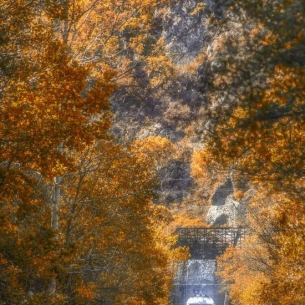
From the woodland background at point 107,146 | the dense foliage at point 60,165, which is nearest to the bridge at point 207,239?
the woodland background at point 107,146

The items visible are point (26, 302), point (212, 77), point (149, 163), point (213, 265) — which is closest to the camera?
point (212, 77)

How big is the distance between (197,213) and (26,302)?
64.7m

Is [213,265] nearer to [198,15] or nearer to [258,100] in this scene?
[198,15]

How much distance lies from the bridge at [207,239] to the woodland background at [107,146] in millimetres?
23998

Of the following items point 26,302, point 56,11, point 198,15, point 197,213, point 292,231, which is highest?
point 198,15

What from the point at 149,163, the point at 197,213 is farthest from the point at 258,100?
the point at 197,213

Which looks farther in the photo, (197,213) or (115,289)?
(197,213)

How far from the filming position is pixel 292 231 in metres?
23.7

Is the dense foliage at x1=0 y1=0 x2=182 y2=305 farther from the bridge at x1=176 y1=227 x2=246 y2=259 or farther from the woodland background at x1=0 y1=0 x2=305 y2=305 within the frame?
the bridge at x1=176 y1=227 x2=246 y2=259

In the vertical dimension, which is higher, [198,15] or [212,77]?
[198,15]

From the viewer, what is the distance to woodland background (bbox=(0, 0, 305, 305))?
11.9m

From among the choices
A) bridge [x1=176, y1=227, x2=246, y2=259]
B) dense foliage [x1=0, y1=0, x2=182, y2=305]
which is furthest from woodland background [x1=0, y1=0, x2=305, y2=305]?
bridge [x1=176, y1=227, x2=246, y2=259]

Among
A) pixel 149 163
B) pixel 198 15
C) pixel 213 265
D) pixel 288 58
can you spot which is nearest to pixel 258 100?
pixel 288 58

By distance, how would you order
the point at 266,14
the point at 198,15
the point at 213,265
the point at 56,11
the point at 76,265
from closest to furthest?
the point at 266,14 → the point at 56,11 → the point at 76,265 → the point at 213,265 → the point at 198,15
